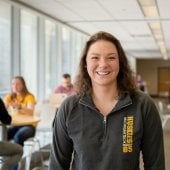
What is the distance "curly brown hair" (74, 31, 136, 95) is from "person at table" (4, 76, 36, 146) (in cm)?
310

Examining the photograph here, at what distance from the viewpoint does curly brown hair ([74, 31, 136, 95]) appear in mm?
1438

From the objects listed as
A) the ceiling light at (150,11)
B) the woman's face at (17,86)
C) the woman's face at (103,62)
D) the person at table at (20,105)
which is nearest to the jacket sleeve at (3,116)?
the person at table at (20,105)

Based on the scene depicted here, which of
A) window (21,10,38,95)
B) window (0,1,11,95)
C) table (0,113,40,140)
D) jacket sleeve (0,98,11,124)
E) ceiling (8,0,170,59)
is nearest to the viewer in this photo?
jacket sleeve (0,98,11,124)

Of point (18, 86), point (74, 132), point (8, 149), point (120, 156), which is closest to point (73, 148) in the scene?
point (74, 132)

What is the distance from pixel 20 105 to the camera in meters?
4.68

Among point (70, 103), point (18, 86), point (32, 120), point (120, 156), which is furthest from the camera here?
point (18, 86)

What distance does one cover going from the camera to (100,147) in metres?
1.37

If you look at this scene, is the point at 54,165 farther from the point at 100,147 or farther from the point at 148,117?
the point at 148,117

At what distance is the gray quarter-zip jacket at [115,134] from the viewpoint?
1361 mm

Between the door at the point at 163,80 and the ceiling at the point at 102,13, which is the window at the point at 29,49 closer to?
the ceiling at the point at 102,13

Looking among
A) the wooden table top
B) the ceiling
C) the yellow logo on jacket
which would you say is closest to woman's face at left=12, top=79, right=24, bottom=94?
the wooden table top

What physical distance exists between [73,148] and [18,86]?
337 cm

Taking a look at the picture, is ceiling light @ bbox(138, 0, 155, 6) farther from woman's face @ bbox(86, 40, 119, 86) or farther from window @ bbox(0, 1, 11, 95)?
Answer: woman's face @ bbox(86, 40, 119, 86)

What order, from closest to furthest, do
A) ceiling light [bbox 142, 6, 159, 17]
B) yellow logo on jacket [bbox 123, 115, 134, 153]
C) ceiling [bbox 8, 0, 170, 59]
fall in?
1. yellow logo on jacket [bbox 123, 115, 134, 153]
2. ceiling [bbox 8, 0, 170, 59]
3. ceiling light [bbox 142, 6, 159, 17]
